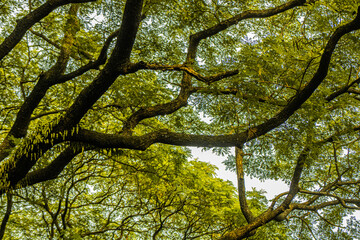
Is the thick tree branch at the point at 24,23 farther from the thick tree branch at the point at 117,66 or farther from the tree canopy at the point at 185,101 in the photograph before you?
the thick tree branch at the point at 117,66

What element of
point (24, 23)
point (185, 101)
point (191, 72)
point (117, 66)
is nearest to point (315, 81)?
point (191, 72)

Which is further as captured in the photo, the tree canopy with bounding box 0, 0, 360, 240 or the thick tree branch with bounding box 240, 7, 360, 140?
the tree canopy with bounding box 0, 0, 360, 240

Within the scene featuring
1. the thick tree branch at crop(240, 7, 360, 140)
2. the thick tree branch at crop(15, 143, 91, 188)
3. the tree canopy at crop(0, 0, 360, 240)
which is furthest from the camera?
the thick tree branch at crop(15, 143, 91, 188)

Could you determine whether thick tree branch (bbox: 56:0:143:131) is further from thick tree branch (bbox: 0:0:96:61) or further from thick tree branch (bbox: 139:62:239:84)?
thick tree branch (bbox: 0:0:96:61)

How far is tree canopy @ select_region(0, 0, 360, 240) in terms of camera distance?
335 centimetres

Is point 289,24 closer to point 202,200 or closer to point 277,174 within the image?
point 277,174

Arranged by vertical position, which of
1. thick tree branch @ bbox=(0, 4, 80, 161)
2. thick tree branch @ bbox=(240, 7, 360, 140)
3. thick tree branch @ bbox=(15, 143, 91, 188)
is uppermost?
thick tree branch @ bbox=(240, 7, 360, 140)

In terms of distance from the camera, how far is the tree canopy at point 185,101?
335 centimetres

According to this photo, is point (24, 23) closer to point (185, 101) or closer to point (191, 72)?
point (191, 72)

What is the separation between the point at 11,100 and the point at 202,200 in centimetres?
465

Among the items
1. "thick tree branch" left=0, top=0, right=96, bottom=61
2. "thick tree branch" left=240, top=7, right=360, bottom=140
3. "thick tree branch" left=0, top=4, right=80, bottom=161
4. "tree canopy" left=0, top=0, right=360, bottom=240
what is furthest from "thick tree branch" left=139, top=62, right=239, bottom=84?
"thick tree branch" left=0, top=4, right=80, bottom=161

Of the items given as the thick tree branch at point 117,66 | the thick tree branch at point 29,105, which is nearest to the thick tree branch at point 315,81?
the thick tree branch at point 117,66

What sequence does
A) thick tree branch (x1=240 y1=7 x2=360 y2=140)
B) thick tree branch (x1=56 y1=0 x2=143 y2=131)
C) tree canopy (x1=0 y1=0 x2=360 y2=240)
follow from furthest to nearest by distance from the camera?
tree canopy (x1=0 y1=0 x2=360 y2=240) < thick tree branch (x1=240 y1=7 x2=360 y2=140) < thick tree branch (x1=56 y1=0 x2=143 y2=131)

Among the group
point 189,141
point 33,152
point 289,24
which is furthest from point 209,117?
point 33,152
